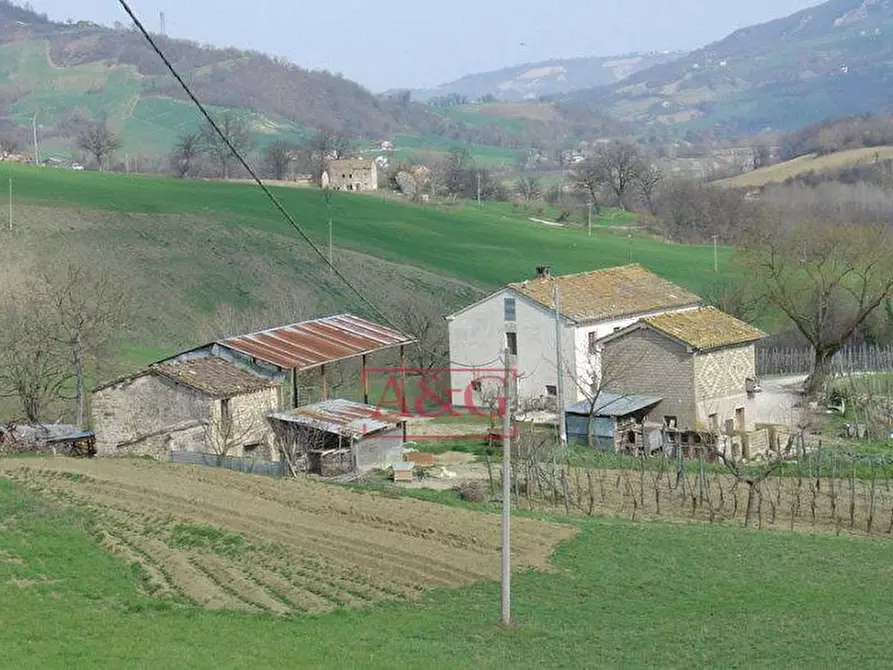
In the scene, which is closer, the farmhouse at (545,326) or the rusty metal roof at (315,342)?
the rusty metal roof at (315,342)

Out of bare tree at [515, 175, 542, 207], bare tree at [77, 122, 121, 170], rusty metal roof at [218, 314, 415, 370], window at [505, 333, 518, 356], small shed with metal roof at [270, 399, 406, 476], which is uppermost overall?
bare tree at [77, 122, 121, 170]

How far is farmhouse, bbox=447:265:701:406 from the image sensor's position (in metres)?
44.3

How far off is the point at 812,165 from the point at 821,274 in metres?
94.9

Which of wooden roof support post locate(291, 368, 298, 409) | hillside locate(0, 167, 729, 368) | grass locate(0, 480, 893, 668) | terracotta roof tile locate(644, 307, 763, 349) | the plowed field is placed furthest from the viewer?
hillside locate(0, 167, 729, 368)

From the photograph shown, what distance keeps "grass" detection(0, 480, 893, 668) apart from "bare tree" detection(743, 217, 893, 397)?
2562 centimetres

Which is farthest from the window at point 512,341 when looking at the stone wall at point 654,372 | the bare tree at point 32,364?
the bare tree at point 32,364

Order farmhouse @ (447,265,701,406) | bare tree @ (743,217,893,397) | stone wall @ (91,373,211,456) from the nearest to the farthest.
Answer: stone wall @ (91,373,211,456), farmhouse @ (447,265,701,406), bare tree @ (743,217,893,397)

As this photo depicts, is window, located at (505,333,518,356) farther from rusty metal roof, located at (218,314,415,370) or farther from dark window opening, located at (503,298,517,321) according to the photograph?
rusty metal roof, located at (218,314,415,370)

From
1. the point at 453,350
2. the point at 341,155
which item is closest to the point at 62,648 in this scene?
the point at 453,350

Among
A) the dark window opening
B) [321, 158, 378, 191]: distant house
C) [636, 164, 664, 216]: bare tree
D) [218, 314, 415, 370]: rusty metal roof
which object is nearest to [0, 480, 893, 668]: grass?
[218, 314, 415, 370]: rusty metal roof

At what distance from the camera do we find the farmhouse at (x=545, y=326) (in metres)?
44.3

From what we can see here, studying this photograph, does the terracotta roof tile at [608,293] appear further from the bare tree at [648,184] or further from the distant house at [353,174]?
the bare tree at [648,184]

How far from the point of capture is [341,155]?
141625 millimetres

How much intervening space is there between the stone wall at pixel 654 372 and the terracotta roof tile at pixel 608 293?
10.5 feet
